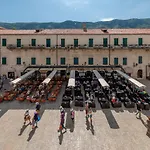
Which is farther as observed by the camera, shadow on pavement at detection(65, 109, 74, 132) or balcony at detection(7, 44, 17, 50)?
balcony at detection(7, 44, 17, 50)

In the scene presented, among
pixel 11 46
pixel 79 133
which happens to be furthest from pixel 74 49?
pixel 79 133

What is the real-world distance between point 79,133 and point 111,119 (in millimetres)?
4168

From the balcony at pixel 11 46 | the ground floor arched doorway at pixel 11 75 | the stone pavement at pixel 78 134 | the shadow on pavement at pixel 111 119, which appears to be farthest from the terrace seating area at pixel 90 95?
the balcony at pixel 11 46

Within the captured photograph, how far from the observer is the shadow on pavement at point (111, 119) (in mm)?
17016

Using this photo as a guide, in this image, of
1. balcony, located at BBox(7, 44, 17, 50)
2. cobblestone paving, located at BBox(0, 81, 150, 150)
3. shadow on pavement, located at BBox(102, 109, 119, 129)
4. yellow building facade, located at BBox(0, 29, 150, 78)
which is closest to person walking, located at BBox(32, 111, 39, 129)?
cobblestone paving, located at BBox(0, 81, 150, 150)

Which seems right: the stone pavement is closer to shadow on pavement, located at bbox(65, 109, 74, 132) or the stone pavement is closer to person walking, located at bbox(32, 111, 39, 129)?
shadow on pavement, located at bbox(65, 109, 74, 132)

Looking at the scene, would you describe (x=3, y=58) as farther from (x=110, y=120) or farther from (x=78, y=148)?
(x=78, y=148)

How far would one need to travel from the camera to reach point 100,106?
22531mm

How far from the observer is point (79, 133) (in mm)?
15734

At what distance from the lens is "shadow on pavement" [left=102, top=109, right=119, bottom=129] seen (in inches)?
670

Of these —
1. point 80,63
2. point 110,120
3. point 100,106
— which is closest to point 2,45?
point 80,63

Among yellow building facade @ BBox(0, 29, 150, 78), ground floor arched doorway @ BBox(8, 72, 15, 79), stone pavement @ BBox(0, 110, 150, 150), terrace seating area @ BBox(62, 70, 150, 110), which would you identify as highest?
yellow building facade @ BBox(0, 29, 150, 78)

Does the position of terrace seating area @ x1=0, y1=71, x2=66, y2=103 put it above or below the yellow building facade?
below

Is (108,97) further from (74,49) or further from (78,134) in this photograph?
(74,49)
